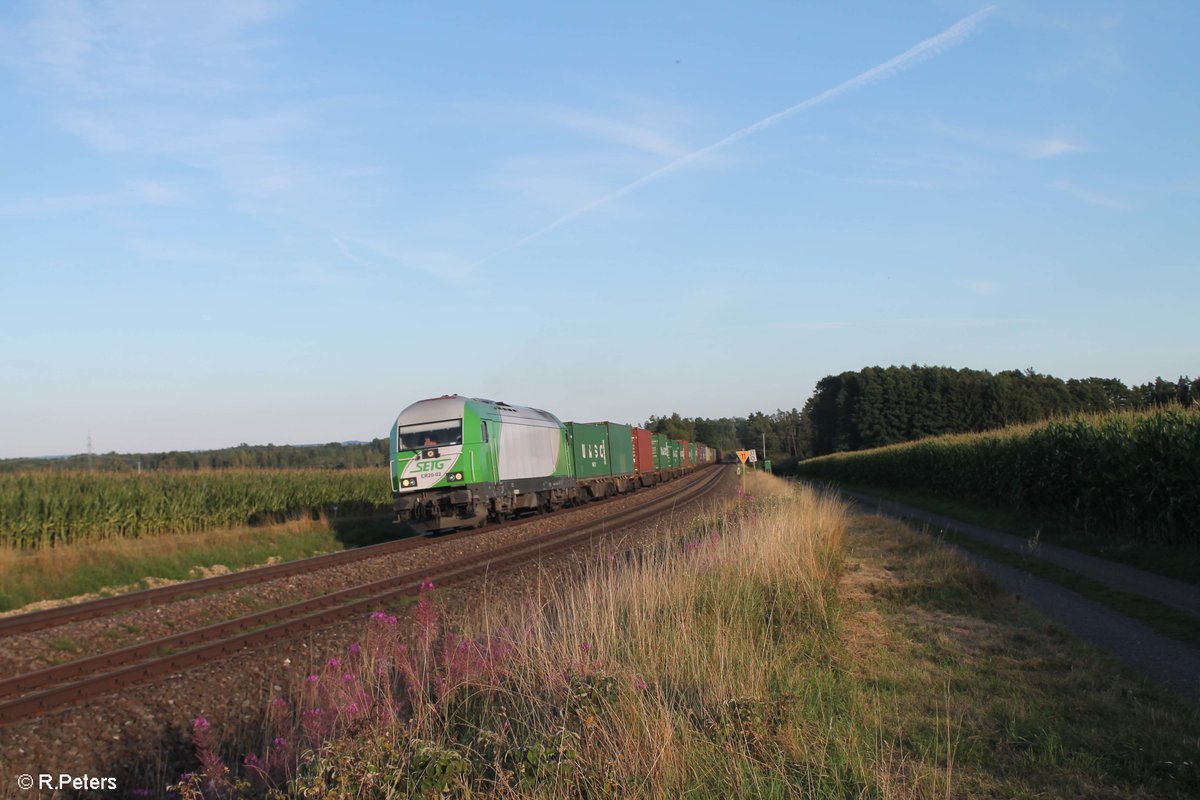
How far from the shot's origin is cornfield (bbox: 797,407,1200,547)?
13836 millimetres

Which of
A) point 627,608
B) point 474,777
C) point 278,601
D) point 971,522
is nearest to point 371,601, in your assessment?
point 278,601

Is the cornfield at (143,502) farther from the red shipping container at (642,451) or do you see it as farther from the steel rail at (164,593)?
the red shipping container at (642,451)

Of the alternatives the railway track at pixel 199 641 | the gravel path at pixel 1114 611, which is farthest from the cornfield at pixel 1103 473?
the railway track at pixel 199 641

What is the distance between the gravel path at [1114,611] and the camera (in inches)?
266

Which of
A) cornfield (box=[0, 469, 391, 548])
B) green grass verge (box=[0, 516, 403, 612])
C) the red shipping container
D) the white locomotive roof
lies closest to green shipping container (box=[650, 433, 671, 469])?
the red shipping container

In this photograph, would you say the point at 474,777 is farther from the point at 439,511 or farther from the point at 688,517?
the point at 688,517

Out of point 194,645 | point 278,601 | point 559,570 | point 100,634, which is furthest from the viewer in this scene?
point 559,570

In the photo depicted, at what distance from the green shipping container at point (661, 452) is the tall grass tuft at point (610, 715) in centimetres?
4754

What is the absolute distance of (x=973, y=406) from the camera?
90125mm

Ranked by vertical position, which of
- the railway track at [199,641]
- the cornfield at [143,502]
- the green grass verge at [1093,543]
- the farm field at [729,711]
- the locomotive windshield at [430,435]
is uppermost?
the locomotive windshield at [430,435]

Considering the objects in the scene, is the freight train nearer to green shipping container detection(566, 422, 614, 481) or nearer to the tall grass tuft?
green shipping container detection(566, 422, 614, 481)

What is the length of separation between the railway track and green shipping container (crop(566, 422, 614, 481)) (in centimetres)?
1654

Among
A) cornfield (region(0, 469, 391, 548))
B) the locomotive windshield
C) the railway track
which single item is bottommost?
the railway track

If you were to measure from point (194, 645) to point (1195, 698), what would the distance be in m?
9.49
